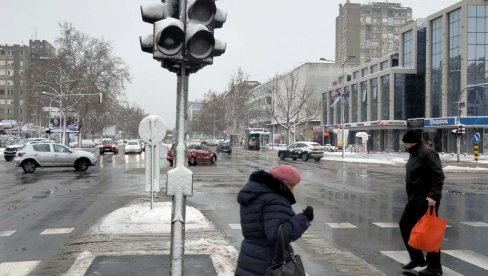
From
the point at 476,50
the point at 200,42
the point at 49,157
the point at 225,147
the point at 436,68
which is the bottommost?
the point at 225,147

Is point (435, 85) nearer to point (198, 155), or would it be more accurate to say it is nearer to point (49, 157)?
point (198, 155)

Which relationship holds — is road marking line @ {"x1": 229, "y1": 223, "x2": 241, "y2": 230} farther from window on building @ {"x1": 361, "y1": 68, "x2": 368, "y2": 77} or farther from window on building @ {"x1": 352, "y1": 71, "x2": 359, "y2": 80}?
window on building @ {"x1": 352, "y1": 71, "x2": 359, "y2": 80}

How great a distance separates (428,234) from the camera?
18.6 feet

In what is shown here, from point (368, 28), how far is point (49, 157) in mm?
116352

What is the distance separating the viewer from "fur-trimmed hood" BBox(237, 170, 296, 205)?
11.4 ft

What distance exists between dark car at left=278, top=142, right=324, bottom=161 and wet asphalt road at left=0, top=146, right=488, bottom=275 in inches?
767

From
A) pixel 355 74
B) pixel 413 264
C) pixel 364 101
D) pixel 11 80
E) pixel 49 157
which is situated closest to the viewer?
pixel 413 264

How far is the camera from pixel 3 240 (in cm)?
815

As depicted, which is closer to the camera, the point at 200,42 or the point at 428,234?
the point at 200,42

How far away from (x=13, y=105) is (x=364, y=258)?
5753 inches

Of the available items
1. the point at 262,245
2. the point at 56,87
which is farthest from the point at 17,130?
the point at 262,245

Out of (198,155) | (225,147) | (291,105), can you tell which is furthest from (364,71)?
(198,155)

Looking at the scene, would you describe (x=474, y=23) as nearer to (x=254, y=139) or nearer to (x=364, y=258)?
(x=254, y=139)

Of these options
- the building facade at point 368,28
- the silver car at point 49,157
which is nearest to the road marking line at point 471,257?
the silver car at point 49,157
